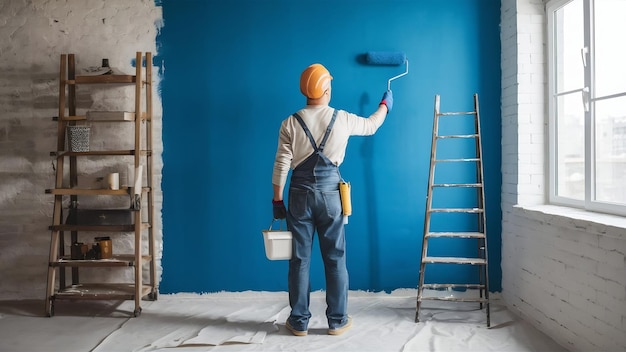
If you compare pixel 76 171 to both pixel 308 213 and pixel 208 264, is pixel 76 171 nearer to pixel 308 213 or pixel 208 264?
pixel 208 264

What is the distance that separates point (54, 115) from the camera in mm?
4512

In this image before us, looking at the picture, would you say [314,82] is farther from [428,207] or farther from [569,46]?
[569,46]

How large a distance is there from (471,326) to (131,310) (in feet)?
8.18

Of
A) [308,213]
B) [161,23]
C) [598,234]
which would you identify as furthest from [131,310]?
[598,234]

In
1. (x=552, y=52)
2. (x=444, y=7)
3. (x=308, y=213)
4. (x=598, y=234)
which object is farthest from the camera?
(x=444, y=7)

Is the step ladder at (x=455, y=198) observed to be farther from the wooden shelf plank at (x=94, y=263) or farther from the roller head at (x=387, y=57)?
the wooden shelf plank at (x=94, y=263)

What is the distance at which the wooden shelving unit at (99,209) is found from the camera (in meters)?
4.10

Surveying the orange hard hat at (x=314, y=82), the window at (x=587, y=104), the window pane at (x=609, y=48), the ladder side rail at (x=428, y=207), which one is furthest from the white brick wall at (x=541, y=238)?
the orange hard hat at (x=314, y=82)

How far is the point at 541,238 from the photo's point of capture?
3703 mm

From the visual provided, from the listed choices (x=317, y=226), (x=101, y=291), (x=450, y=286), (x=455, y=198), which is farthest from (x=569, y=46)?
(x=101, y=291)

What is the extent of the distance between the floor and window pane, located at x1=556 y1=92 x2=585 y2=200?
980 mm

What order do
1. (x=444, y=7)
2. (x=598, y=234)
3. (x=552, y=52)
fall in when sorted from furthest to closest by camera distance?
(x=444, y=7), (x=552, y=52), (x=598, y=234)

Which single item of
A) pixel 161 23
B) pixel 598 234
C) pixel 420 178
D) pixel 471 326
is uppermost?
pixel 161 23

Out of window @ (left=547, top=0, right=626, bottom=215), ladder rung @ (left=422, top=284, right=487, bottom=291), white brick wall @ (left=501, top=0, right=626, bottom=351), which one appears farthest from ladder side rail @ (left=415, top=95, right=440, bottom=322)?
window @ (left=547, top=0, right=626, bottom=215)
